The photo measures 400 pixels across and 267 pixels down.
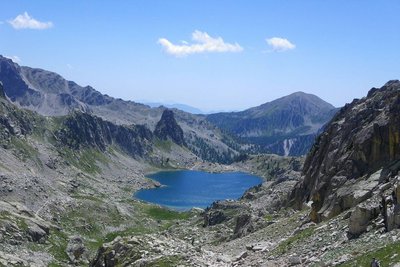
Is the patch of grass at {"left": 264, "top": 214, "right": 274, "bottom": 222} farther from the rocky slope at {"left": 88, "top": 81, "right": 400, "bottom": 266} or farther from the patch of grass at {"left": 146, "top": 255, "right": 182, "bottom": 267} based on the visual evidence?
the patch of grass at {"left": 146, "top": 255, "right": 182, "bottom": 267}

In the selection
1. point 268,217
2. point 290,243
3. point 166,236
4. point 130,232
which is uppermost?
point 290,243

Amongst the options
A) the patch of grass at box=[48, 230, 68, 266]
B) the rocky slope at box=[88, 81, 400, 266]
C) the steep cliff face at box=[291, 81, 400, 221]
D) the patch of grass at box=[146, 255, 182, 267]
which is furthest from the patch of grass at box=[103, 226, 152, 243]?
the patch of grass at box=[146, 255, 182, 267]

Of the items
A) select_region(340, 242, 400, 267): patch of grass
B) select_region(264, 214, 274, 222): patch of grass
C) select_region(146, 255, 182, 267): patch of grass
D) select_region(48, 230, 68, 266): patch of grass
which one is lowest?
select_region(48, 230, 68, 266): patch of grass

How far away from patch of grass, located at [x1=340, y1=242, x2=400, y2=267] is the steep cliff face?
16.9 meters

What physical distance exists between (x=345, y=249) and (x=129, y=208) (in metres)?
161

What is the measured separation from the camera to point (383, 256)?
31.4 metres

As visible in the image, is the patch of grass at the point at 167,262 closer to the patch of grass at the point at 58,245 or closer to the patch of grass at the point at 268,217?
the patch of grass at the point at 268,217

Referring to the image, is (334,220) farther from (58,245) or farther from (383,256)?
(58,245)

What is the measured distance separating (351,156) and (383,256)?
3479cm

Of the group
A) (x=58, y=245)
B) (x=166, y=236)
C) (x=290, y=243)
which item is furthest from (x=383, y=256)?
(x=58, y=245)

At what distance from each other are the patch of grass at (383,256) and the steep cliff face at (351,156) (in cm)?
1694

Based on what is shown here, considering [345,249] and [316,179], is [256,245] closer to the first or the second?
[345,249]

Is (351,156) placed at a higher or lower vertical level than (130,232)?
higher

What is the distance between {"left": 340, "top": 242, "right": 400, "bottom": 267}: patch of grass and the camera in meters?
30.1
